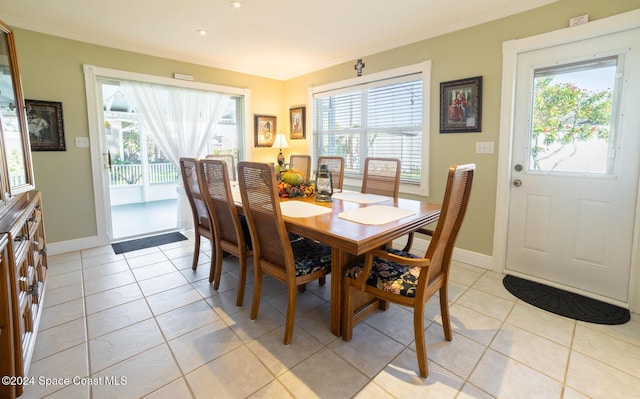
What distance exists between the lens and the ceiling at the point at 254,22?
8.55 feet

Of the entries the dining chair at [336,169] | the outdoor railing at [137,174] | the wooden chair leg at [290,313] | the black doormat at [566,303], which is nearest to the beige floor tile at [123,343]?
the wooden chair leg at [290,313]

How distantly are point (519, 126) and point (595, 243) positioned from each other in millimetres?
1091

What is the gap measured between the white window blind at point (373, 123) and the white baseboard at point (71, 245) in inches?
121

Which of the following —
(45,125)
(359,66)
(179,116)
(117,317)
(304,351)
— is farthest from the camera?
(179,116)

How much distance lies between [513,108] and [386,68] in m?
1.48

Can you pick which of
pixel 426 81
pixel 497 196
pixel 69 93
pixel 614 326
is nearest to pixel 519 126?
pixel 497 196

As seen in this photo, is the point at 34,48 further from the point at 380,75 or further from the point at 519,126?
the point at 519,126

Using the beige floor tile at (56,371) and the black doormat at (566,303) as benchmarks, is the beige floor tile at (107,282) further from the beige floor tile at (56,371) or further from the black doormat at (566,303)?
the black doormat at (566,303)

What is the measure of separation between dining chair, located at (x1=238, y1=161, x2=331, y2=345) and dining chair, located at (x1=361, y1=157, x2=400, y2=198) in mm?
987

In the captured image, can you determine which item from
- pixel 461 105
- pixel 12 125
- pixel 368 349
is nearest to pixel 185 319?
pixel 368 349

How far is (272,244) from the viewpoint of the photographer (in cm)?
189

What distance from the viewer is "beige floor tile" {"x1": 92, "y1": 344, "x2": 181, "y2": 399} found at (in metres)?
1.49

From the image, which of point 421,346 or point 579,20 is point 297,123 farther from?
point 421,346

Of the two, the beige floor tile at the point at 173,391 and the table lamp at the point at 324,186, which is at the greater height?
the table lamp at the point at 324,186
